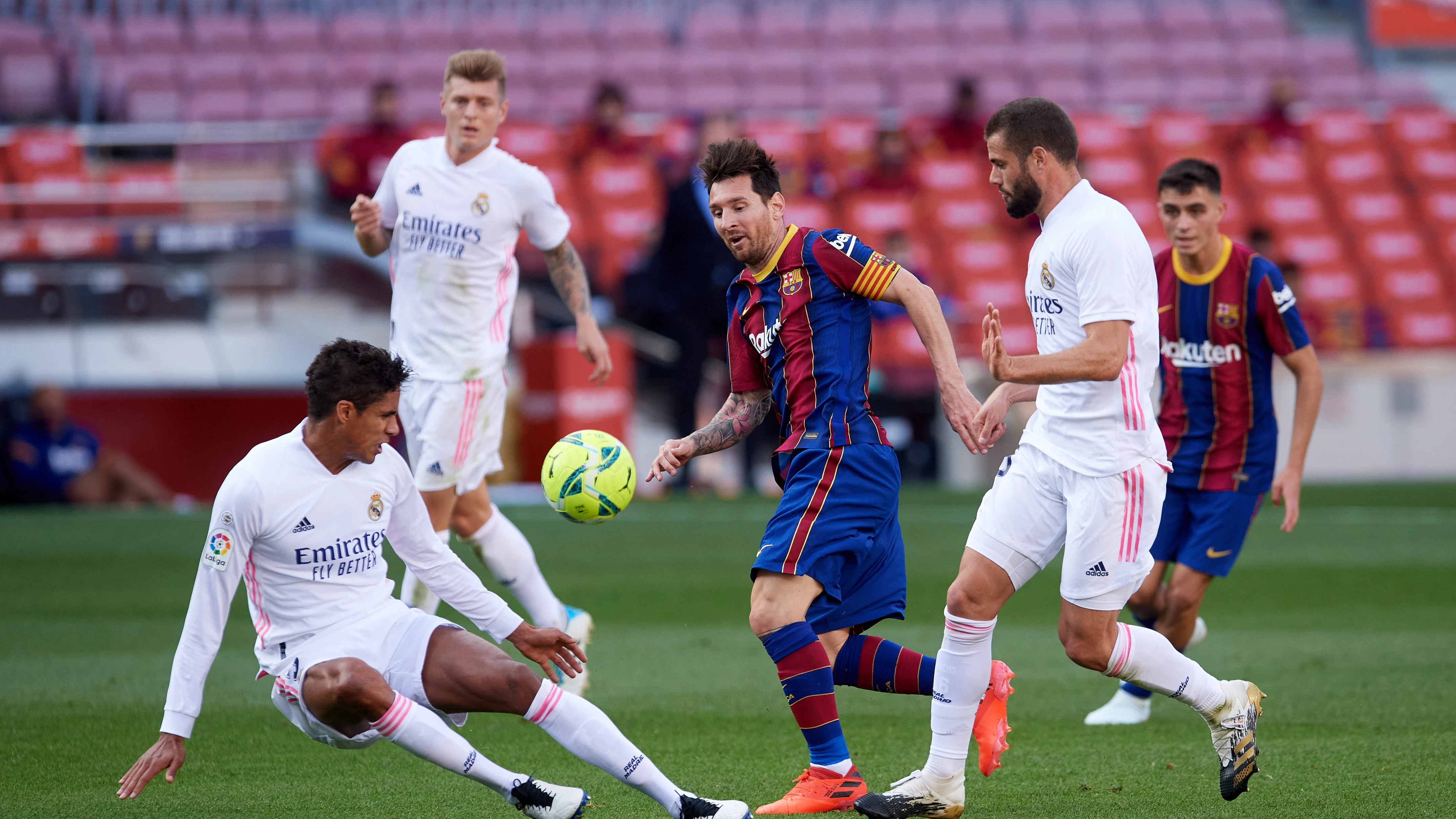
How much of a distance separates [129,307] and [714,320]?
17.5 feet

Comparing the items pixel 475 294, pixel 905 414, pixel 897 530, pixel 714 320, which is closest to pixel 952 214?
pixel 905 414

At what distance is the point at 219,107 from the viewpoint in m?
19.3

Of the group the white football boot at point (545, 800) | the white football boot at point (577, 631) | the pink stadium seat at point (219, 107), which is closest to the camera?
the white football boot at point (545, 800)

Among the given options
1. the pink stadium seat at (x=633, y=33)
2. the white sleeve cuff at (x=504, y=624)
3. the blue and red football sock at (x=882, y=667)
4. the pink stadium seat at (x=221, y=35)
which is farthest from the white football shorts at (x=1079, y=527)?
the pink stadium seat at (x=221, y=35)

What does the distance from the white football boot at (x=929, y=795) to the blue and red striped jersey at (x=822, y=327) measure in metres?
1.03

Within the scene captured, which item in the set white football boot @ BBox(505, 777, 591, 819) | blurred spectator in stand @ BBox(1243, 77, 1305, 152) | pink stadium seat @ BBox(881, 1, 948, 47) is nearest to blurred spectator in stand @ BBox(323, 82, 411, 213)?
white football boot @ BBox(505, 777, 591, 819)

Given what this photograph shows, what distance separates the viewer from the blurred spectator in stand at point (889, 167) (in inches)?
632

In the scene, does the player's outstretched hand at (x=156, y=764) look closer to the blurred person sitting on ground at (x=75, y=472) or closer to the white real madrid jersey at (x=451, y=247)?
the white real madrid jersey at (x=451, y=247)

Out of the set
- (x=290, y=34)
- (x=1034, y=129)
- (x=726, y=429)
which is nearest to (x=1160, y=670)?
(x=726, y=429)

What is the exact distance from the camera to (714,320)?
515 inches

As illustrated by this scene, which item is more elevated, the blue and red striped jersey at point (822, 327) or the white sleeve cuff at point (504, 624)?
the blue and red striped jersey at point (822, 327)

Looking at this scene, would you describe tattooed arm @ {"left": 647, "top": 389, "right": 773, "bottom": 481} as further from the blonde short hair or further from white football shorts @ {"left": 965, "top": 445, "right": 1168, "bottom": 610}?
the blonde short hair

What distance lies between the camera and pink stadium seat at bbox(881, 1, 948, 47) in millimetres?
22516

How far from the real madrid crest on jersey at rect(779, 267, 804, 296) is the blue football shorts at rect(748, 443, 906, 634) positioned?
1.61ft
